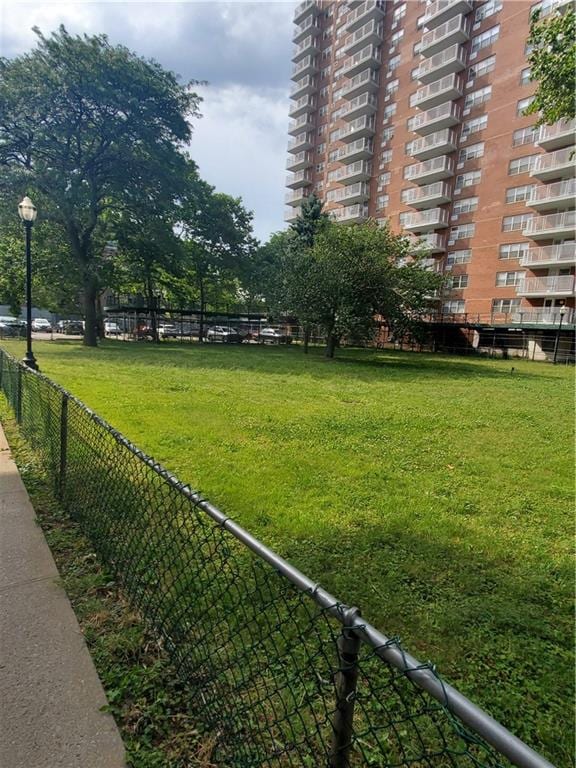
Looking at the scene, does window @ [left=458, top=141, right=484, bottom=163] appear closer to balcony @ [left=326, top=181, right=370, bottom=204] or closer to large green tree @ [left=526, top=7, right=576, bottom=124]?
balcony @ [left=326, top=181, right=370, bottom=204]

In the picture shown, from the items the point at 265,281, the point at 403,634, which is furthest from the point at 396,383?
the point at 265,281

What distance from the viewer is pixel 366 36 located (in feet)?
146

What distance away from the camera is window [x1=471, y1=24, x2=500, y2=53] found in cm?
3389

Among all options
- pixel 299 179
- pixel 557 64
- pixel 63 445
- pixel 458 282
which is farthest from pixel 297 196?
pixel 63 445

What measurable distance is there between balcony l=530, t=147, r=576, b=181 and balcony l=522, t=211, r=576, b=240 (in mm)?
2750

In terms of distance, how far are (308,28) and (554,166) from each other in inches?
1660

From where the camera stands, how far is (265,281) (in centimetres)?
3122

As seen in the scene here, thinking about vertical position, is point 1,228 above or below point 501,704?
above

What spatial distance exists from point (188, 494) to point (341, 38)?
2514 inches

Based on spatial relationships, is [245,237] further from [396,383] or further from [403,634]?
[403,634]

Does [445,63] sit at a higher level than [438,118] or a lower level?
higher

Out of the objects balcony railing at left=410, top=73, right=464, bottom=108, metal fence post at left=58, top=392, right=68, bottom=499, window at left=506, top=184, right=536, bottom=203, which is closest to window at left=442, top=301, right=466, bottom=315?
window at left=506, top=184, right=536, bottom=203

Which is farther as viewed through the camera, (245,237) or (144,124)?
(245,237)

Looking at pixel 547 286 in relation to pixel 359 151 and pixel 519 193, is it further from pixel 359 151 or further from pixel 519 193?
pixel 359 151
